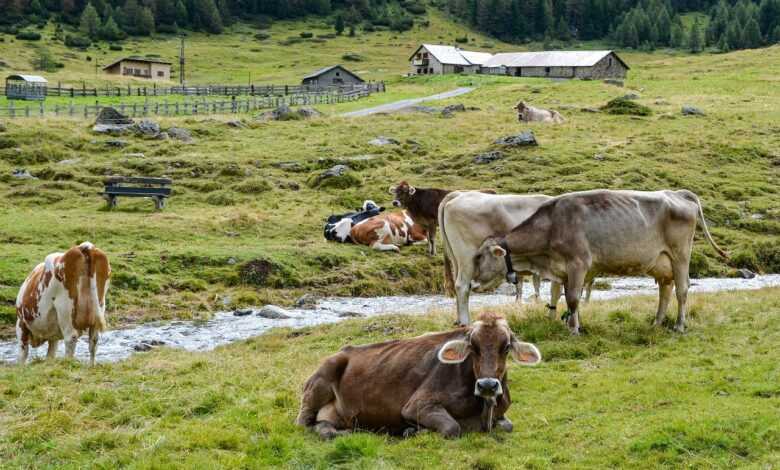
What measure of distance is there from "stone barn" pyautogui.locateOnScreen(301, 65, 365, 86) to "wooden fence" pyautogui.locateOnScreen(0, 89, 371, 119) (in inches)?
924

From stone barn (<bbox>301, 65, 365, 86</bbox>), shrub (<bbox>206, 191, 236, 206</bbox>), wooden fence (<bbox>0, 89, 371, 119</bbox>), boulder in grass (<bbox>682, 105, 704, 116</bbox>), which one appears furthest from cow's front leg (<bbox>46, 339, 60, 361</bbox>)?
stone barn (<bbox>301, 65, 365, 86</bbox>)

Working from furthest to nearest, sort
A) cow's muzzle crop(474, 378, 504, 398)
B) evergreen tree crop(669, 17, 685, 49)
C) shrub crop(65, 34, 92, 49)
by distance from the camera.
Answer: evergreen tree crop(669, 17, 685, 49) < shrub crop(65, 34, 92, 49) < cow's muzzle crop(474, 378, 504, 398)

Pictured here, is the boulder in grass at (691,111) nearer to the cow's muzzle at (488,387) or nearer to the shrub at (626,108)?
the shrub at (626,108)

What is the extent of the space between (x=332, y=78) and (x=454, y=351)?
9337 cm

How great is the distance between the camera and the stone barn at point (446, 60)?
4397 inches

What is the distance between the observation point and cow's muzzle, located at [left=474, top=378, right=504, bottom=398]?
8.77 metres

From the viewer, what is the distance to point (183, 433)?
985 cm

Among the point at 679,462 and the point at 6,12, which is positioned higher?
the point at 6,12

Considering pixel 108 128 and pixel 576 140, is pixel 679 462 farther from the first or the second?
pixel 108 128

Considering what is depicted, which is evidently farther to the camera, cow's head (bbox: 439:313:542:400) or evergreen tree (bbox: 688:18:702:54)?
evergreen tree (bbox: 688:18:702:54)

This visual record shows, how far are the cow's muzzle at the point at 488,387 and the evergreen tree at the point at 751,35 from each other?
155 meters

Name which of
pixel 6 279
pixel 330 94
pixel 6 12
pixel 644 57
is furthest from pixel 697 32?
pixel 6 279

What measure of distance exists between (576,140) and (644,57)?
111565mm

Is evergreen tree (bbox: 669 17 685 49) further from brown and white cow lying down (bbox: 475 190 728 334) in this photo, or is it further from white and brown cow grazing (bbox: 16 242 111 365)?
white and brown cow grazing (bbox: 16 242 111 365)
